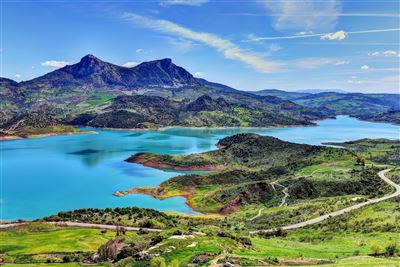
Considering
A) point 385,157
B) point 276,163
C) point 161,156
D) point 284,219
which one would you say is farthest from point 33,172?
point 385,157

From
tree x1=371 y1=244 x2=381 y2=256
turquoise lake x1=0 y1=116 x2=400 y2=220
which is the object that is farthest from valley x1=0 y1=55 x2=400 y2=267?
turquoise lake x1=0 y1=116 x2=400 y2=220

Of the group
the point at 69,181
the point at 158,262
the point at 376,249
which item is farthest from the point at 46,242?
the point at 69,181

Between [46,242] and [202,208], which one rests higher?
[46,242]

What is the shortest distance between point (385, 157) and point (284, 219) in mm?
96356

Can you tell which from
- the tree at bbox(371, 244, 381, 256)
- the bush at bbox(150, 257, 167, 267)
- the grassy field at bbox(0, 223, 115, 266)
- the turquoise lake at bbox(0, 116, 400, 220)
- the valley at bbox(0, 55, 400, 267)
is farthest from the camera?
the turquoise lake at bbox(0, 116, 400, 220)

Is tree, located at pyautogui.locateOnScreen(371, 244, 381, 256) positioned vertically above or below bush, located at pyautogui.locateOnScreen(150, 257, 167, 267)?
below

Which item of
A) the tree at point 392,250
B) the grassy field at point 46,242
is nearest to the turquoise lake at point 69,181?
the grassy field at point 46,242

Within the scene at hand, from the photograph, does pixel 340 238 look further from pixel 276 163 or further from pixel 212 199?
pixel 276 163

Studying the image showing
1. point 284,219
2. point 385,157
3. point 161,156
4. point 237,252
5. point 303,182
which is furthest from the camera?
point 161,156

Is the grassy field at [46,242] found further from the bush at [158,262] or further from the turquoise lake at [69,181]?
the turquoise lake at [69,181]

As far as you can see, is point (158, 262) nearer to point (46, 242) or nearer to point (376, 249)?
point (376, 249)

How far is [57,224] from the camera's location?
67.4 m

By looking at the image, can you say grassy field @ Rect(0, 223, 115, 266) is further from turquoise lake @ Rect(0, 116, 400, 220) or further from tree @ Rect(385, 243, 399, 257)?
tree @ Rect(385, 243, 399, 257)

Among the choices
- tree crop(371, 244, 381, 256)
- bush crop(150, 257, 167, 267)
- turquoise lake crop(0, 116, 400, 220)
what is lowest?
turquoise lake crop(0, 116, 400, 220)
